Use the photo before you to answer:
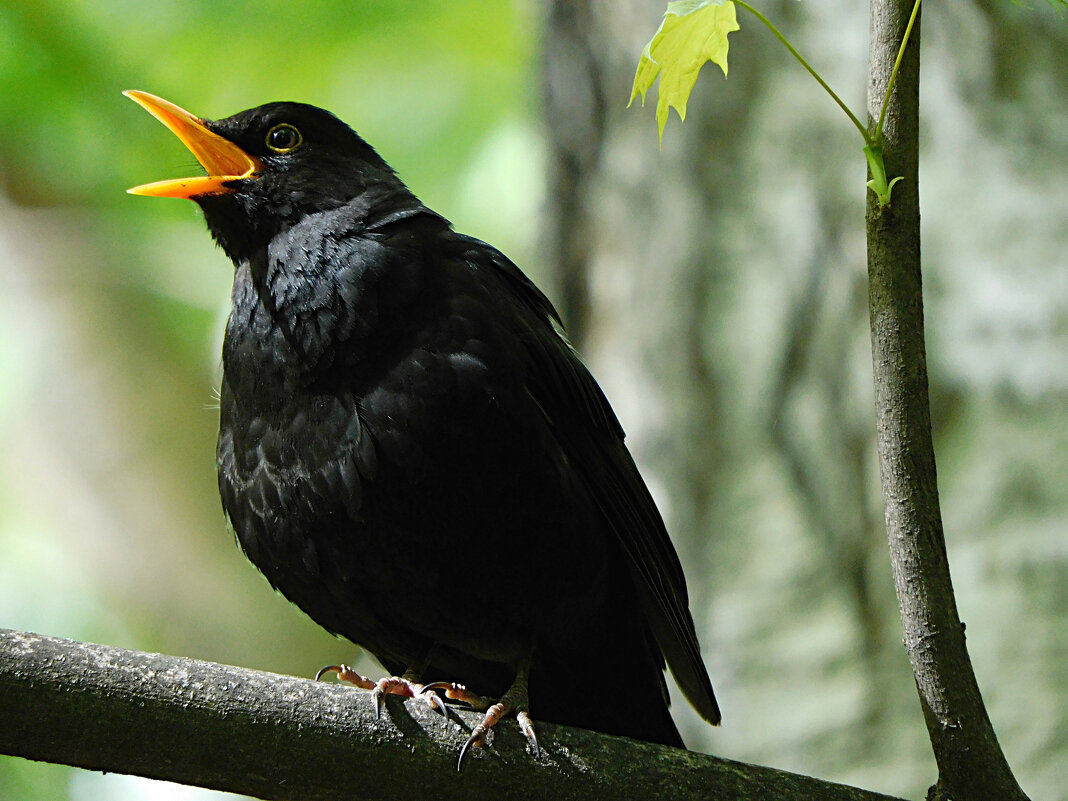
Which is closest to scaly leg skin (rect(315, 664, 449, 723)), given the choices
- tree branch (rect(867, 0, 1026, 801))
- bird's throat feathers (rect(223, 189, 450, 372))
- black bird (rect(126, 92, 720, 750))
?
black bird (rect(126, 92, 720, 750))

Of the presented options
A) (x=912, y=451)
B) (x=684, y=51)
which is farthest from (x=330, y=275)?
(x=912, y=451)

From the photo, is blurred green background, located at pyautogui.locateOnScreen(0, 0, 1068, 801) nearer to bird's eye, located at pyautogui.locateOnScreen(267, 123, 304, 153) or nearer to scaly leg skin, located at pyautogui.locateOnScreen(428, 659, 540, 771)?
scaly leg skin, located at pyautogui.locateOnScreen(428, 659, 540, 771)

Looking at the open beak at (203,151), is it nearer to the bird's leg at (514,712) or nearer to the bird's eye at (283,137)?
the bird's eye at (283,137)

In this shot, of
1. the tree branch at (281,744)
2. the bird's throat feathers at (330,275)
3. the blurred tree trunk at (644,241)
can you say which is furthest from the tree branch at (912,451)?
the blurred tree trunk at (644,241)

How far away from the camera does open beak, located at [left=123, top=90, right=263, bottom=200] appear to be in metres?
3.06

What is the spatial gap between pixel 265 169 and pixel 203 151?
22cm

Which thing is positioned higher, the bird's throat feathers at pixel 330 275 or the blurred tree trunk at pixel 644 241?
the blurred tree trunk at pixel 644 241

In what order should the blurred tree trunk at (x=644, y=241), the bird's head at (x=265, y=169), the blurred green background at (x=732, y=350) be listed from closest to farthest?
the bird's head at (x=265, y=169) < the blurred green background at (x=732, y=350) < the blurred tree trunk at (x=644, y=241)

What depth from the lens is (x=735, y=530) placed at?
4492 mm

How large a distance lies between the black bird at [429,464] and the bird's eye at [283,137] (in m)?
0.08

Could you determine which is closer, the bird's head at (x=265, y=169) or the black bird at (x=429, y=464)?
the black bird at (x=429, y=464)

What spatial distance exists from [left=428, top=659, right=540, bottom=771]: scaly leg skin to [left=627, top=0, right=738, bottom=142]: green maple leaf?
121 cm

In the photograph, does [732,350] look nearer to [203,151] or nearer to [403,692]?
[203,151]

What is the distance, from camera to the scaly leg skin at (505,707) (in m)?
2.18
